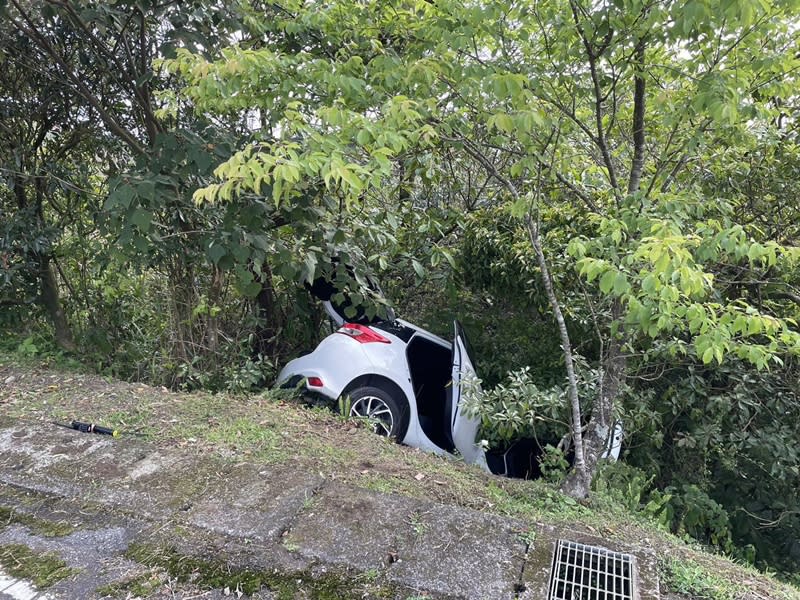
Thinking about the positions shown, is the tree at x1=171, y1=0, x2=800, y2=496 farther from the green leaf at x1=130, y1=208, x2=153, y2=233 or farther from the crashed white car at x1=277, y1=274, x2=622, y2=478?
the crashed white car at x1=277, y1=274, x2=622, y2=478

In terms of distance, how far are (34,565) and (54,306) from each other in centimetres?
400

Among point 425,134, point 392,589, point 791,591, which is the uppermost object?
point 425,134

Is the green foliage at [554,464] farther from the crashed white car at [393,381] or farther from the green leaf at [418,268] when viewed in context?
the green leaf at [418,268]

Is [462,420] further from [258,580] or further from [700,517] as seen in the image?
[258,580]

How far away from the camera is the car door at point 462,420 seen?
4.16 m

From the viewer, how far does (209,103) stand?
3619mm

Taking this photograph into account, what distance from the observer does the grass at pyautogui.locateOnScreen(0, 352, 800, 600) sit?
261 centimetres

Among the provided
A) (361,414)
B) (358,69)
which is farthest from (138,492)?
(358,69)

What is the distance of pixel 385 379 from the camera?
4566mm

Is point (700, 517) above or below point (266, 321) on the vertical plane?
below

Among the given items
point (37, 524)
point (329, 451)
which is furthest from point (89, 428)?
point (329, 451)

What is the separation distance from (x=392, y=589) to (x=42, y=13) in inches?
Result: 203

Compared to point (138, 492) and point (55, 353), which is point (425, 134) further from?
point (55, 353)

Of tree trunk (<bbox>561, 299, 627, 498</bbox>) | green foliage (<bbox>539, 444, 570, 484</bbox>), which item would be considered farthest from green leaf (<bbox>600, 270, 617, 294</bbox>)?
green foliage (<bbox>539, 444, 570, 484</bbox>)
